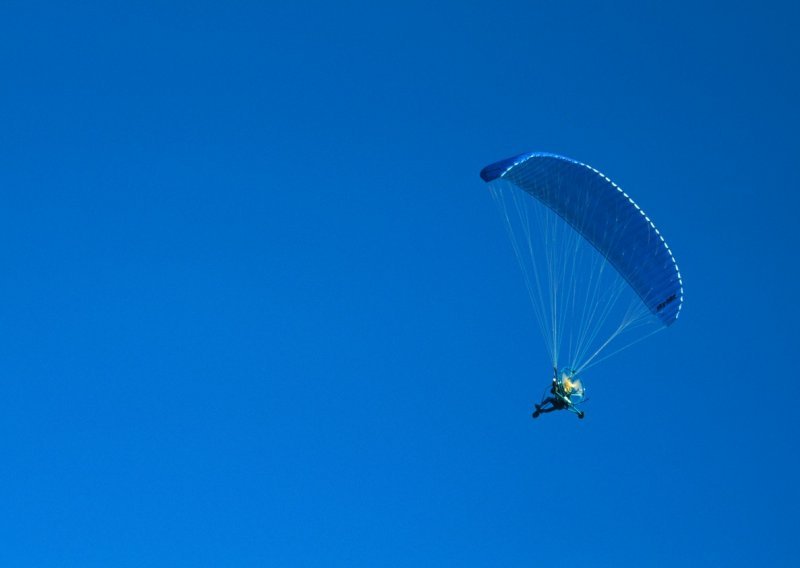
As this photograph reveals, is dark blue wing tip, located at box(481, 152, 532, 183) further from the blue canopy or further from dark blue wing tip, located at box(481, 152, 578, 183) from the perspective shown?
the blue canopy

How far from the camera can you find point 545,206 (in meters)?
40.6

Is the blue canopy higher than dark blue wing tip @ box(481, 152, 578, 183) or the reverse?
higher

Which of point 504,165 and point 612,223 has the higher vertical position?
point 612,223

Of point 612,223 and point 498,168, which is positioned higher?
point 612,223

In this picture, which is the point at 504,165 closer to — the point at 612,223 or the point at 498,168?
the point at 498,168

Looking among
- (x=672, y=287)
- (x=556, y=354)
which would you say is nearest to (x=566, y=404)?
(x=556, y=354)

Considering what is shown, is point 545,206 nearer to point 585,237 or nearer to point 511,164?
point 585,237

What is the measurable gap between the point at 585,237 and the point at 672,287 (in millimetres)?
2698

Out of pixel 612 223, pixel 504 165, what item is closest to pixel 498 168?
Answer: pixel 504 165

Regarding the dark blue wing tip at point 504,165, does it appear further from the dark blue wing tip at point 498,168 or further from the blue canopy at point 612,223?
the blue canopy at point 612,223

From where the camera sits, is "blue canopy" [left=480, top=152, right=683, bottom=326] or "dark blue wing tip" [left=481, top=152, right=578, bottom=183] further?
"blue canopy" [left=480, top=152, right=683, bottom=326]

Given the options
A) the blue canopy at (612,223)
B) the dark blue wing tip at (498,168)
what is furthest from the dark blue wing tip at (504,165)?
the blue canopy at (612,223)

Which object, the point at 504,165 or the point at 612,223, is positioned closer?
the point at 504,165

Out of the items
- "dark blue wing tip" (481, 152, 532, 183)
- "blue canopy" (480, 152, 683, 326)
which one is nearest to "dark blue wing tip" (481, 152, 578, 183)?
"dark blue wing tip" (481, 152, 532, 183)
